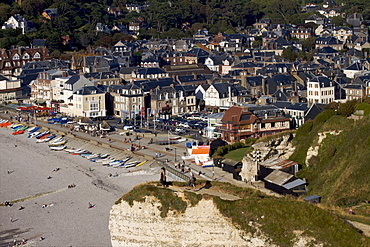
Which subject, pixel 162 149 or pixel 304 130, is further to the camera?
pixel 162 149

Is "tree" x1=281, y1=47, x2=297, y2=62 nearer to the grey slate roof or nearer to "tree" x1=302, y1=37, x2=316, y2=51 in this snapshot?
"tree" x1=302, y1=37, x2=316, y2=51

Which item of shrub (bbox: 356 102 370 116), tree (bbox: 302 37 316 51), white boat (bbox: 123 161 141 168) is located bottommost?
white boat (bbox: 123 161 141 168)

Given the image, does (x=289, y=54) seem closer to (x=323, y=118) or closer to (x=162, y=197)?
(x=323, y=118)

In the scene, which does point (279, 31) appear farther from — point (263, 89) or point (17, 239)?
point (17, 239)

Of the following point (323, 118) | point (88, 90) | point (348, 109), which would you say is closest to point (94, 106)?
point (88, 90)

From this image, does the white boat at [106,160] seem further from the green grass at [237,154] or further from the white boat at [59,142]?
the green grass at [237,154]

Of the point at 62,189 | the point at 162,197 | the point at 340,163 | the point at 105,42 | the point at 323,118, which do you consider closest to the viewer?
the point at 162,197

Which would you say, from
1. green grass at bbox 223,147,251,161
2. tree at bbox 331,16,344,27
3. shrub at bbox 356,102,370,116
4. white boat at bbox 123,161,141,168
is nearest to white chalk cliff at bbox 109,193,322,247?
green grass at bbox 223,147,251,161
